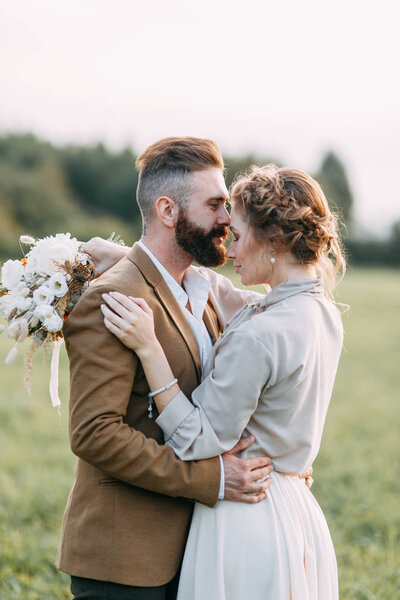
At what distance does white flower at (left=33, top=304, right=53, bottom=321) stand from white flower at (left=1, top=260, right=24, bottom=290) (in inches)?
9.0

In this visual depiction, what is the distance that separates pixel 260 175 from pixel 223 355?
80 cm

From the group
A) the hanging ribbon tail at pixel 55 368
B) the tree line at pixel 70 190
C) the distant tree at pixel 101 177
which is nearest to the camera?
the hanging ribbon tail at pixel 55 368

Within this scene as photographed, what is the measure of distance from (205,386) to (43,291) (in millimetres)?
762

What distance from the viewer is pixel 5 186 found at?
45.7 meters

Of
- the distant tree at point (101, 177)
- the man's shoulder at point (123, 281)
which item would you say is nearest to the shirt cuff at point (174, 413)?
the man's shoulder at point (123, 281)

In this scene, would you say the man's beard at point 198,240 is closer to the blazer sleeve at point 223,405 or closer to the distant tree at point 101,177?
the blazer sleeve at point 223,405

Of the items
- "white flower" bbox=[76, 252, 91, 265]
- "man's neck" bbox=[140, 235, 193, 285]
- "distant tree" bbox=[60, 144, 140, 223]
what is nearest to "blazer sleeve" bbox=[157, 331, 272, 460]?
"man's neck" bbox=[140, 235, 193, 285]

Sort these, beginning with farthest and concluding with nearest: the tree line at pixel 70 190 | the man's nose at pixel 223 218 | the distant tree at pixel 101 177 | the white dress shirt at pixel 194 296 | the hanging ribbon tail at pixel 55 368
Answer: the distant tree at pixel 101 177 → the tree line at pixel 70 190 → the man's nose at pixel 223 218 → the white dress shirt at pixel 194 296 → the hanging ribbon tail at pixel 55 368

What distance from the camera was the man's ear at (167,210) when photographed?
3197 millimetres

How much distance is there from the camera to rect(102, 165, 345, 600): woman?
2.72 meters

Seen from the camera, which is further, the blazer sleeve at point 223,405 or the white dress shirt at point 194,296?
the white dress shirt at point 194,296

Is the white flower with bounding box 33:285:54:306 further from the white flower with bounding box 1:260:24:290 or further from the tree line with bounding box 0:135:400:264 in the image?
the tree line with bounding box 0:135:400:264

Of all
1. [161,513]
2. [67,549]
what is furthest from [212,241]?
[67,549]

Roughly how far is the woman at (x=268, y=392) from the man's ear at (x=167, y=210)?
1.05 feet
